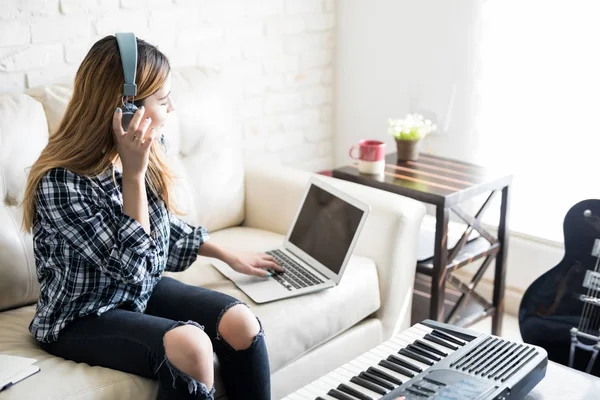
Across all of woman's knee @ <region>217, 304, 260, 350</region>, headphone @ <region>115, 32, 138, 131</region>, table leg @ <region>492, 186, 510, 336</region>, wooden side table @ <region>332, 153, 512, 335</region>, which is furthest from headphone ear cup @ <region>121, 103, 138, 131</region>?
table leg @ <region>492, 186, 510, 336</region>

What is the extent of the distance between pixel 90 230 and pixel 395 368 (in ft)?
2.15

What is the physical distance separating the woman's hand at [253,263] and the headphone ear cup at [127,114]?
479 mm

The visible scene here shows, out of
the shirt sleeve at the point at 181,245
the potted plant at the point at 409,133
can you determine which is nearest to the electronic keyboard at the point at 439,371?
the shirt sleeve at the point at 181,245

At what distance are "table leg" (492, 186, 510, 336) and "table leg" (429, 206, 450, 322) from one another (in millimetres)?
298

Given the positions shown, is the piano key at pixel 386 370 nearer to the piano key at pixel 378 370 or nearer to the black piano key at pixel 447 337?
the piano key at pixel 378 370

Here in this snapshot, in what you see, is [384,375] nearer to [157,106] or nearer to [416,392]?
[416,392]

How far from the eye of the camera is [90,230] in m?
1.52

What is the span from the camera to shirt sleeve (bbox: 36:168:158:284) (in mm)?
1519

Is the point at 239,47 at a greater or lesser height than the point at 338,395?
greater

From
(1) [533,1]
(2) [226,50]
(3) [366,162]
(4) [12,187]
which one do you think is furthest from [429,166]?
(4) [12,187]

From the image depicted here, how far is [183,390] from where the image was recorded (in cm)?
145

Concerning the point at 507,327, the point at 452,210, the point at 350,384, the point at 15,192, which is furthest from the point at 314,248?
the point at 507,327

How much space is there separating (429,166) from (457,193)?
0.29 meters

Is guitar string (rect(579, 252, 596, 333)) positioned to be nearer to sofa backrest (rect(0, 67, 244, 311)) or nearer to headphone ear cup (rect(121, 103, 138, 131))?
sofa backrest (rect(0, 67, 244, 311))
